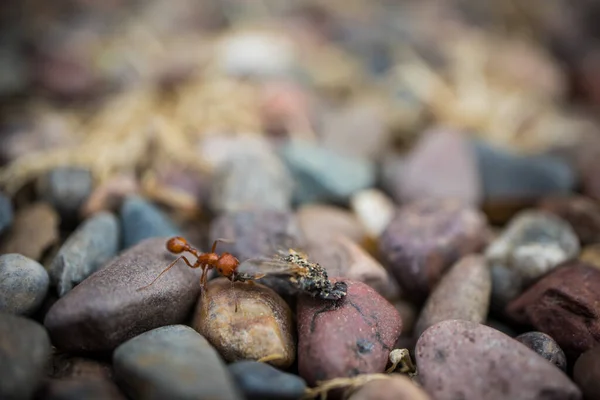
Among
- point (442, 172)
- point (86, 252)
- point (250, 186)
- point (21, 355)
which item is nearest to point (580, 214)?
point (442, 172)

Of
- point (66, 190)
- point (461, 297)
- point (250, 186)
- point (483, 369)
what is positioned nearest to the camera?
point (483, 369)

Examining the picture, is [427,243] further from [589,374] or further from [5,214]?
[5,214]

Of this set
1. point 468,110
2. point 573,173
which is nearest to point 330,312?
point 573,173

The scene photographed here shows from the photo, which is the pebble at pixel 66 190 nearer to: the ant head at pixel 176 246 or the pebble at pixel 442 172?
the ant head at pixel 176 246

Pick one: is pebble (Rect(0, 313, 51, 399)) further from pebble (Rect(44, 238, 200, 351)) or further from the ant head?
the ant head

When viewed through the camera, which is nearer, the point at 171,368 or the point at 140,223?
the point at 171,368

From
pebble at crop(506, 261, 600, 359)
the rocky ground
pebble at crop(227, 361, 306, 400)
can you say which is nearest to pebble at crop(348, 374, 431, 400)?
the rocky ground
